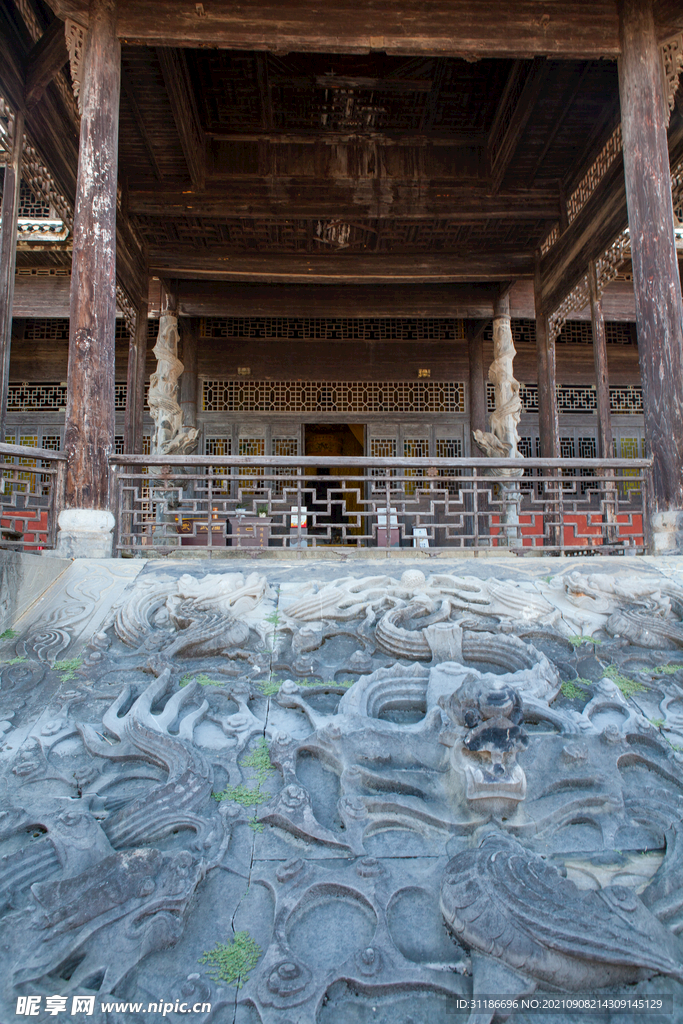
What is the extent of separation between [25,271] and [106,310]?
249 inches

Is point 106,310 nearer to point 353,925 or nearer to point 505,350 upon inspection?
point 353,925

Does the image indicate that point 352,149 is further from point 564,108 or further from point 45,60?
point 45,60

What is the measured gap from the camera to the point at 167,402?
28.7 feet

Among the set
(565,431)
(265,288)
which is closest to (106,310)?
(265,288)

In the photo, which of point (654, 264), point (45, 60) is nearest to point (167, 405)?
point (45, 60)

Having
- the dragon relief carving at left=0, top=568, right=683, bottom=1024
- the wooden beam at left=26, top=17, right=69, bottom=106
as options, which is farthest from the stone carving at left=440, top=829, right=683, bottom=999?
the wooden beam at left=26, top=17, right=69, bottom=106

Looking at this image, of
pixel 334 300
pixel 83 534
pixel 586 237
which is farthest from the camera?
pixel 334 300

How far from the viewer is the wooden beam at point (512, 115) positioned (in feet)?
20.6

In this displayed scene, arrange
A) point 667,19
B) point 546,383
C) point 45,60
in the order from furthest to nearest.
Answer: point 546,383 → point 45,60 → point 667,19

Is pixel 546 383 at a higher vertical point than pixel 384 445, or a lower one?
higher

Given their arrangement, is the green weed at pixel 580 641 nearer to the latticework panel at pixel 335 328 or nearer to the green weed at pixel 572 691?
the green weed at pixel 572 691

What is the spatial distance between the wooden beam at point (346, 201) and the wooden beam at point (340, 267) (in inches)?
32.1

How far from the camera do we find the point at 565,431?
10.7 meters

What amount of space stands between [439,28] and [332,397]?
223 inches
